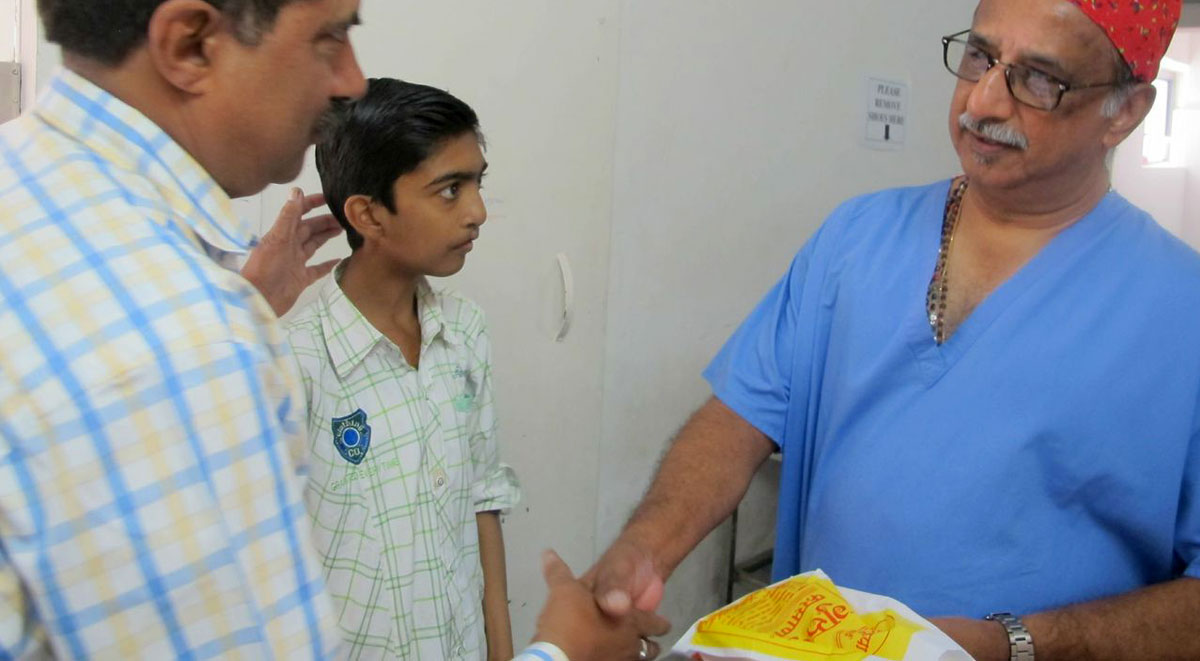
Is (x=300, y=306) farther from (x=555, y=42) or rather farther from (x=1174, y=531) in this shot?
(x=1174, y=531)

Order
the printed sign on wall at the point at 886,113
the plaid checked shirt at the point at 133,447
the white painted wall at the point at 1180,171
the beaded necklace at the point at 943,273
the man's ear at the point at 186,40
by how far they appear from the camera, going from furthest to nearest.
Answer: the white painted wall at the point at 1180,171
the printed sign on wall at the point at 886,113
the beaded necklace at the point at 943,273
the man's ear at the point at 186,40
the plaid checked shirt at the point at 133,447

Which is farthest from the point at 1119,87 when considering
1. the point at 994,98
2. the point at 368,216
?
the point at 368,216

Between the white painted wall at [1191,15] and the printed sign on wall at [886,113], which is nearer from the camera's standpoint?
the printed sign on wall at [886,113]

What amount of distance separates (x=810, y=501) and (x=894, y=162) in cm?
171

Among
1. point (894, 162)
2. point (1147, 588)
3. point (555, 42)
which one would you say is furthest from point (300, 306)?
point (894, 162)

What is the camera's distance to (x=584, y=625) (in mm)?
880

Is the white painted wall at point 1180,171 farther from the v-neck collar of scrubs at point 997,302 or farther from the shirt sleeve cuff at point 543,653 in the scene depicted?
the shirt sleeve cuff at point 543,653

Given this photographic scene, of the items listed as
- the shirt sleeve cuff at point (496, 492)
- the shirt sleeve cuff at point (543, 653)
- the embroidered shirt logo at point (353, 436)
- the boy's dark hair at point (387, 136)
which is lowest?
the shirt sleeve cuff at point (496, 492)

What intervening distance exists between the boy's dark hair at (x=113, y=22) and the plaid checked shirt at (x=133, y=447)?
0.11 metres

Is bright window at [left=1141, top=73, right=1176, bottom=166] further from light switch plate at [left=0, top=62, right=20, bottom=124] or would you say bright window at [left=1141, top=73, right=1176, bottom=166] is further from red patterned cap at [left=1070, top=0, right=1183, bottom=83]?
light switch plate at [left=0, top=62, right=20, bottom=124]

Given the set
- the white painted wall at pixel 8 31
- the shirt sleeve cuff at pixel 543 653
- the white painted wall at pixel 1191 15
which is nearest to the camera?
the shirt sleeve cuff at pixel 543 653

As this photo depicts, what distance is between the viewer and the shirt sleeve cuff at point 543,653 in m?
0.79

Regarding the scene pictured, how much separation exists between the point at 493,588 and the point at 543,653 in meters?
0.72

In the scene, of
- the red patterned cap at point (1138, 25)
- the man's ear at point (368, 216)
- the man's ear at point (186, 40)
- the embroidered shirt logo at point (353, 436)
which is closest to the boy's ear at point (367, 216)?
the man's ear at point (368, 216)
